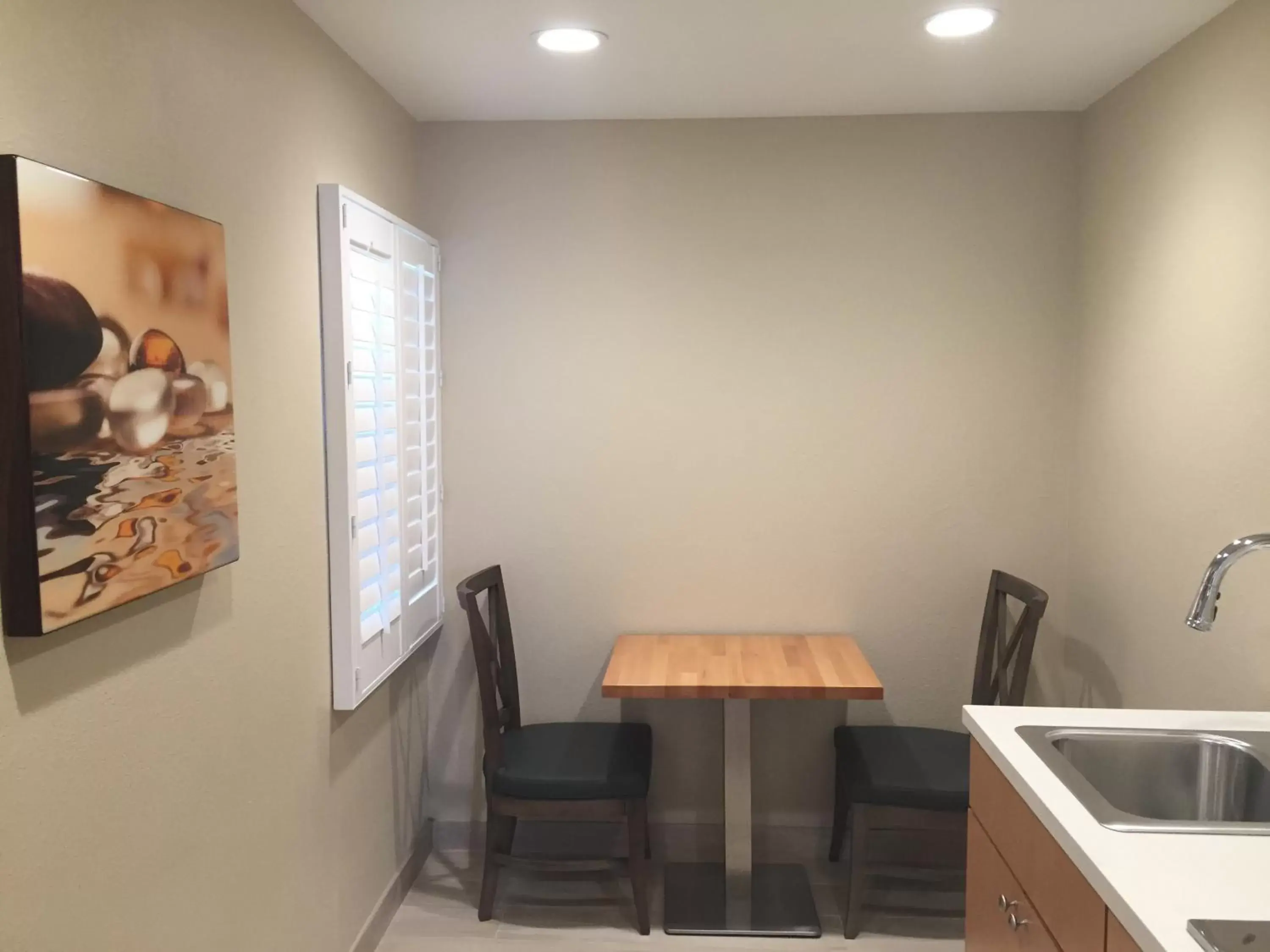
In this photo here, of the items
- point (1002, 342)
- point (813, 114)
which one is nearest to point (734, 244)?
point (813, 114)

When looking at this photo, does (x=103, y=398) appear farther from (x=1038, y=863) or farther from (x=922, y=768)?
(x=922, y=768)

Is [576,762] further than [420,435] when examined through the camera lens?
No

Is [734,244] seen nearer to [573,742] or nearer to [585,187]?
[585,187]

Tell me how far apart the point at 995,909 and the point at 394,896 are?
1.78 metres

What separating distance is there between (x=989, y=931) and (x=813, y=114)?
7.48 feet

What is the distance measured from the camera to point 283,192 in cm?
202

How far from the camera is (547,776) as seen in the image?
269 centimetres

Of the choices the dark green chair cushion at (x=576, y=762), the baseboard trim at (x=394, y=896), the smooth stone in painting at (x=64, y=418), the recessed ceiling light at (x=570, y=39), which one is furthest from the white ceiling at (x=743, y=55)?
the baseboard trim at (x=394, y=896)

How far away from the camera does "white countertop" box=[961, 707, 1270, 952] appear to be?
121 cm

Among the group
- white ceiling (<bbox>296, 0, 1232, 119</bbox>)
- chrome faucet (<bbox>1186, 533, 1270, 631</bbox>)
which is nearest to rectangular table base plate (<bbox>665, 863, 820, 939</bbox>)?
chrome faucet (<bbox>1186, 533, 1270, 631</bbox>)

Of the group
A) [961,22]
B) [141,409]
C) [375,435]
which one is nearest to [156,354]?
[141,409]

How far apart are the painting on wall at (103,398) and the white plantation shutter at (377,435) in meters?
0.56

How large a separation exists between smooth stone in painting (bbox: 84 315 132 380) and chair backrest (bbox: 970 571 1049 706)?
2.26 m

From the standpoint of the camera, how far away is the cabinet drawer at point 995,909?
5.29 ft
